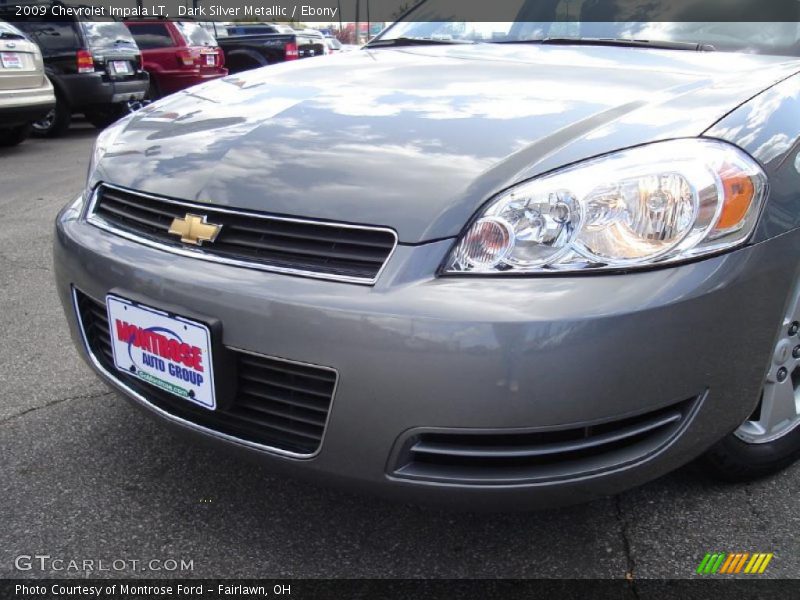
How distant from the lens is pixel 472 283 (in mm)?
1461

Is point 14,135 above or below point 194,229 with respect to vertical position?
below

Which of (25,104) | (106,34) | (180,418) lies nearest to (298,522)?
(180,418)

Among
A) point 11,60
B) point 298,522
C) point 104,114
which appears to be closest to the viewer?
point 298,522

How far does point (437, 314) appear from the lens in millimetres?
1410

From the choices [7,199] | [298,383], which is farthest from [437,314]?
[7,199]

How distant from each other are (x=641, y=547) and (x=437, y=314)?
2.85ft

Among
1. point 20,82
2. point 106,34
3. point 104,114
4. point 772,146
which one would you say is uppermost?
point 772,146

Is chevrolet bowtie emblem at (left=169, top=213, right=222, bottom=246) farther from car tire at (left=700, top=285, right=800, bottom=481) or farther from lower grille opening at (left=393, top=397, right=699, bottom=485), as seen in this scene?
car tire at (left=700, top=285, right=800, bottom=481)

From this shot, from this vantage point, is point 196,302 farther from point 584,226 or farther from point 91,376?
point 91,376

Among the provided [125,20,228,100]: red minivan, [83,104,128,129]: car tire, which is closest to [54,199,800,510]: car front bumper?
→ [83,104,128,129]: car tire

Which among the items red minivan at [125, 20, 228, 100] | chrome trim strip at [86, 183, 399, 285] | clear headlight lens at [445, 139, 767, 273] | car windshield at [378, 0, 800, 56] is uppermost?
car windshield at [378, 0, 800, 56]

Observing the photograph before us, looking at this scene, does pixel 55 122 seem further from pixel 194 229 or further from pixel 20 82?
pixel 194 229

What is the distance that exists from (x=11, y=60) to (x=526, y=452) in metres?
7.50

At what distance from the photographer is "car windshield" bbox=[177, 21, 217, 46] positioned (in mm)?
11742
